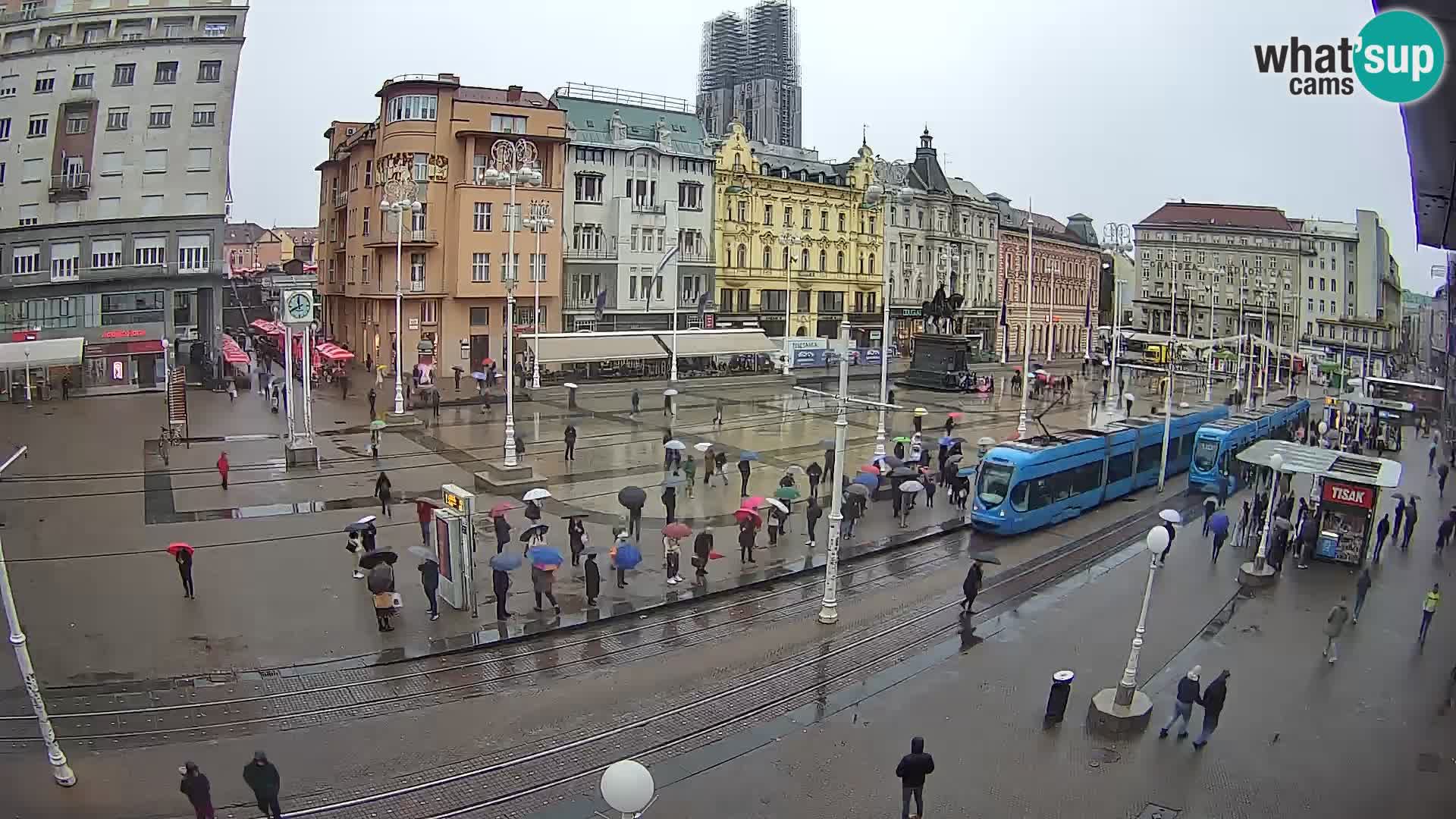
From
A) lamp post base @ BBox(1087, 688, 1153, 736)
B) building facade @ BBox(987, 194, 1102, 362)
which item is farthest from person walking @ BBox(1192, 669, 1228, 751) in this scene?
building facade @ BBox(987, 194, 1102, 362)

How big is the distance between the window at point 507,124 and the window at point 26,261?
77.2 ft

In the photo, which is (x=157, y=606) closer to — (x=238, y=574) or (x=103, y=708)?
(x=238, y=574)

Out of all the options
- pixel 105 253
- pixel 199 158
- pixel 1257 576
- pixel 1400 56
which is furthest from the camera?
pixel 199 158

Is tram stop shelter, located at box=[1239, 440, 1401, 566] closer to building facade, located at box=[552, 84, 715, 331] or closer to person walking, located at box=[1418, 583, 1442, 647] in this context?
person walking, located at box=[1418, 583, 1442, 647]

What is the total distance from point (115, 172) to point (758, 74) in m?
101

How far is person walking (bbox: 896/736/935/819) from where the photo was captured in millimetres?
11469

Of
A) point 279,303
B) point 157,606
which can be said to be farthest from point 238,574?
point 279,303

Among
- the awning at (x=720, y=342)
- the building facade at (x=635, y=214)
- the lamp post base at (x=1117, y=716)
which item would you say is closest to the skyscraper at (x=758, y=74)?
the building facade at (x=635, y=214)

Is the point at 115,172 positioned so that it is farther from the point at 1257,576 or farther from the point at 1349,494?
the point at 1349,494

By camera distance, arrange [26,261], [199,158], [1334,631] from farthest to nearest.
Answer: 1. [199,158]
2. [26,261]
3. [1334,631]

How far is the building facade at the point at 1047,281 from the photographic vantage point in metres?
91.4

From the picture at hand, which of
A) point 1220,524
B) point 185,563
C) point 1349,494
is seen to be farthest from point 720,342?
point 185,563

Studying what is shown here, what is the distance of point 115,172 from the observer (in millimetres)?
39938

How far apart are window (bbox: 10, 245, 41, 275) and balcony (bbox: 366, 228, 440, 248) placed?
1698 centimetres
